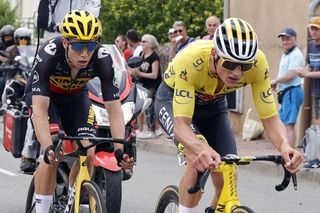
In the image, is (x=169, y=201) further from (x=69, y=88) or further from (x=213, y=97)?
(x=69, y=88)

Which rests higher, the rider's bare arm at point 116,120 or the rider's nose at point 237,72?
the rider's nose at point 237,72

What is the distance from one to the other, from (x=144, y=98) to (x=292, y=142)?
4016 millimetres

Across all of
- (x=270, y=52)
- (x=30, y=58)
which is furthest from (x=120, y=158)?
(x=270, y=52)

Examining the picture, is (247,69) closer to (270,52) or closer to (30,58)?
(30,58)

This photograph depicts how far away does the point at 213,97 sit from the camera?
6.57 metres

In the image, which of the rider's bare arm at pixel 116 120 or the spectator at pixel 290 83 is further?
the spectator at pixel 290 83

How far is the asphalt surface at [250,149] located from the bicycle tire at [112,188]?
4.40 metres

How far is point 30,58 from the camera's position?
45.2 feet

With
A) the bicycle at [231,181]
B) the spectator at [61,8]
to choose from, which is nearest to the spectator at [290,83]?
the spectator at [61,8]

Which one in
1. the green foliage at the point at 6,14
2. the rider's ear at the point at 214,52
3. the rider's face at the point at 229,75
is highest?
the rider's ear at the point at 214,52

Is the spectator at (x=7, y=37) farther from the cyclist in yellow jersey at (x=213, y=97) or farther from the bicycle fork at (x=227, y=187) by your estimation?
the bicycle fork at (x=227, y=187)

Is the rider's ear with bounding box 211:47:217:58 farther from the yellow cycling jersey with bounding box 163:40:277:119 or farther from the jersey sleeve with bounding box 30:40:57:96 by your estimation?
the jersey sleeve with bounding box 30:40:57:96

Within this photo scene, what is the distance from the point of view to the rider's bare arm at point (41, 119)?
6.63m

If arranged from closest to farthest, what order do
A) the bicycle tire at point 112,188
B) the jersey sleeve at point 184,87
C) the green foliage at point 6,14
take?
the jersey sleeve at point 184,87
the bicycle tire at point 112,188
the green foliage at point 6,14
